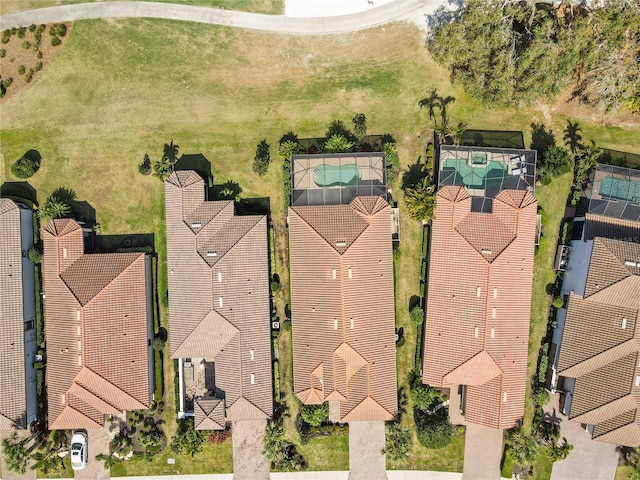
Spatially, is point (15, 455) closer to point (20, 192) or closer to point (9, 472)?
point (9, 472)

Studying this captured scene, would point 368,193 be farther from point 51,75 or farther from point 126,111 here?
point 51,75

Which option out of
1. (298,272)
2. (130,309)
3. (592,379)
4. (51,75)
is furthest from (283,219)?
(592,379)

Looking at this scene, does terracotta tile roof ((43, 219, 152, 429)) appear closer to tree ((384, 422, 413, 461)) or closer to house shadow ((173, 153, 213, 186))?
house shadow ((173, 153, 213, 186))

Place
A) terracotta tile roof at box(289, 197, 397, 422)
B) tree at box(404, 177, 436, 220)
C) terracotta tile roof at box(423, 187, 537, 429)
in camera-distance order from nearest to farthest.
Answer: terracotta tile roof at box(423, 187, 537, 429) → terracotta tile roof at box(289, 197, 397, 422) → tree at box(404, 177, 436, 220)

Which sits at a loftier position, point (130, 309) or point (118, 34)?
point (118, 34)

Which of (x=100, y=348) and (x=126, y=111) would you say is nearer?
(x=100, y=348)

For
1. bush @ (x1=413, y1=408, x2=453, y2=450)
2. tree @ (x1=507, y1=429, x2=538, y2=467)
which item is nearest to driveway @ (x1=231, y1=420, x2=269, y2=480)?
bush @ (x1=413, y1=408, x2=453, y2=450)

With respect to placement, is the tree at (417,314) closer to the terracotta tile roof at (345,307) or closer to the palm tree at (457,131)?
the terracotta tile roof at (345,307)
